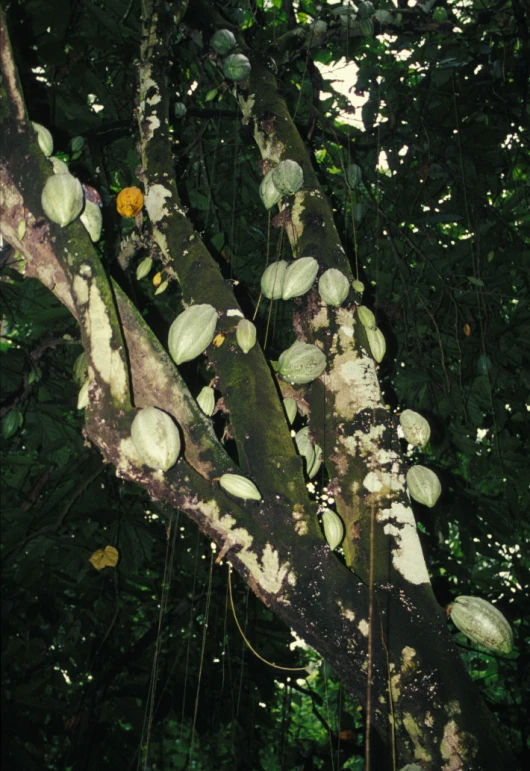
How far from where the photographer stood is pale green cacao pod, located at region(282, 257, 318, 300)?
137 cm

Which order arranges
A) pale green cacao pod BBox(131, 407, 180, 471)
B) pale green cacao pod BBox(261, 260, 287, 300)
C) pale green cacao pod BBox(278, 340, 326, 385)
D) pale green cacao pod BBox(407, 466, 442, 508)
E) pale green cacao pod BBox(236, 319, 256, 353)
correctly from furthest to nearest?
1. pale green cacao pod BBox(261, 260, 287, 300)
2. pale green cacao pod BBox(407, 466, 442, 508)
3. pale green cacao pod BBox(278, 340, 326, 385)
4. pale green cacao pod BBox(236, 319, 256, 353)
5. pale green cacao pod BBox(131, 407, 180, 471)

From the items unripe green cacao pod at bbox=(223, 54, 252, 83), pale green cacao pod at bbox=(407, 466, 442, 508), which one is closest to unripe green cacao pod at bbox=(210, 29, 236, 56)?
unripe green cacao pod at bbox=(223, 54, 252, 83)

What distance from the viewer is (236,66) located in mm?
1852

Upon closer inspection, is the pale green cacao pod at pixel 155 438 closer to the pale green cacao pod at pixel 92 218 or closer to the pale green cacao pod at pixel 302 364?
the pale green cacao pod at pixel 302 364

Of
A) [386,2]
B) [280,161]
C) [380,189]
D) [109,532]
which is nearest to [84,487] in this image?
[109,532]

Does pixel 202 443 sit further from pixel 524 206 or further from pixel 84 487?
pixel 524 206

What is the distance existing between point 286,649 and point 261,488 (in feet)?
9.32

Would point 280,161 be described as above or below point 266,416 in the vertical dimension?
above

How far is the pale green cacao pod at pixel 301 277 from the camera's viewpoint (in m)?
1.37

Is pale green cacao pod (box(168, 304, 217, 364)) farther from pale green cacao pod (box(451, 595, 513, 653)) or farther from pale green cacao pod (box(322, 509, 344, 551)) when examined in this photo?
pale green cacao pod (box(451, 595, 513, 653))

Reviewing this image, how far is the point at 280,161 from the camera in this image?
1.63m

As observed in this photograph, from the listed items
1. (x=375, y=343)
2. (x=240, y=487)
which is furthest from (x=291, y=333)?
(x=240, y=487)

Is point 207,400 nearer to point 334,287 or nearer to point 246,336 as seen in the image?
point 246,336

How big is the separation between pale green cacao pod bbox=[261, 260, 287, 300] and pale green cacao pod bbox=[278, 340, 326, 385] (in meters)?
0.24
